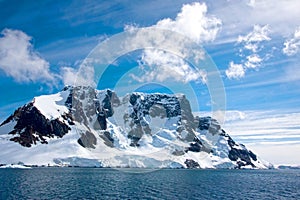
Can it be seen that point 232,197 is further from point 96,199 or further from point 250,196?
point 96,199

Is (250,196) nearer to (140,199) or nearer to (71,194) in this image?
(140,199)

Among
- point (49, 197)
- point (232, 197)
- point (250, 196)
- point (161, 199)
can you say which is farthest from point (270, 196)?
point (49, 197)

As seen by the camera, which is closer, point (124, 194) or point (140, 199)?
point (140, 199)

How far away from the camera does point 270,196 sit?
112625 millimetres

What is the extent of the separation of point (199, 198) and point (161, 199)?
12.8 metres

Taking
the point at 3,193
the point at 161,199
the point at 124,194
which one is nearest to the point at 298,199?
the point at 161,199

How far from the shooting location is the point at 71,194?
334ft

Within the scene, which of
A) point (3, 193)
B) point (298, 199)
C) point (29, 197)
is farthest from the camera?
point (298, 199)

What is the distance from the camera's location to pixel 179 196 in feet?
347

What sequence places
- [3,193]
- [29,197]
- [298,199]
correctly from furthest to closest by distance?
[298,199] → [3,193] → [29,197]

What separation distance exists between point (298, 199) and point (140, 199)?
4921 centimetres

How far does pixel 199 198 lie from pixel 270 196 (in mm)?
26061

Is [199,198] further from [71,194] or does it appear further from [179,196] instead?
[71,194]

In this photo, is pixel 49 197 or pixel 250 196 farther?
pixel 250 196
